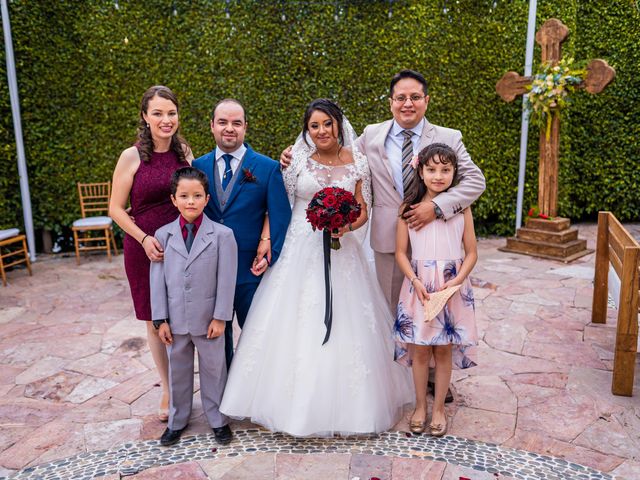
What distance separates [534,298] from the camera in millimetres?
5355

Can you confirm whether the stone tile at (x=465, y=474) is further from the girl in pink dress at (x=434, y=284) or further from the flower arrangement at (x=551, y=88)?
the flower arrangement at (x=551, y=88)

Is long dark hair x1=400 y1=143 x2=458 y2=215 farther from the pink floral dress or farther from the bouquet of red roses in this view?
the bouquet of red roses

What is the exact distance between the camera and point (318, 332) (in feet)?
9.59

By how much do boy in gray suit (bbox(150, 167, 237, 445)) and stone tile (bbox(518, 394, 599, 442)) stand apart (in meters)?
1.84

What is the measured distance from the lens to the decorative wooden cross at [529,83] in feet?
21.5

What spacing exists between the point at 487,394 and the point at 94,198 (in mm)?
6184

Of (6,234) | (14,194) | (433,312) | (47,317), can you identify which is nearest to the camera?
(433,312)

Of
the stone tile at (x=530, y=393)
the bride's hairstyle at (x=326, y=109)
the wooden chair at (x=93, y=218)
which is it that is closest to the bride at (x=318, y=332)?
the bride's hairstyle at (x=326, y=109)

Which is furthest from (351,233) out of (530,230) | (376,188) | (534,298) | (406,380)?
(530,230)

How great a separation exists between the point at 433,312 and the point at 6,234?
5544 millimetres

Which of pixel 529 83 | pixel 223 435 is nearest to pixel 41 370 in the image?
pixel 223 435

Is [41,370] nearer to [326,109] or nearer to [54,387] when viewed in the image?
[54,387]

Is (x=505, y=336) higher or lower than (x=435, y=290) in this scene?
lower

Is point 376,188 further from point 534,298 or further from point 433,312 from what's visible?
point 534,298
